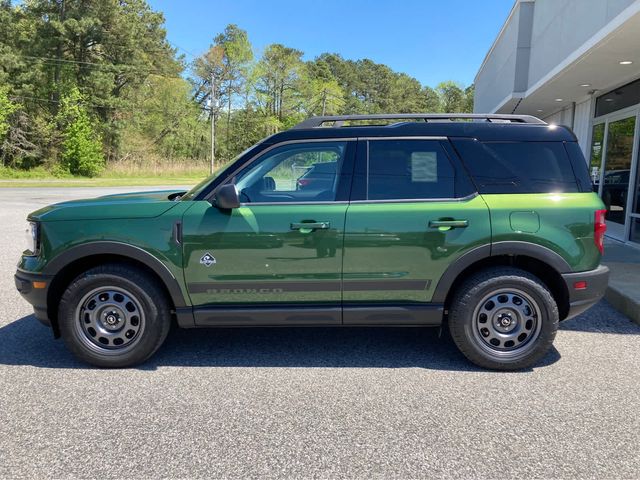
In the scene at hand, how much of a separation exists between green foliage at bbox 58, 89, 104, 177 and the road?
120 feet

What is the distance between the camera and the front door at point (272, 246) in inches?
144

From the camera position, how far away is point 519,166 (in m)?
3.79

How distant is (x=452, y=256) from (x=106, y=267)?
2720 millimetres

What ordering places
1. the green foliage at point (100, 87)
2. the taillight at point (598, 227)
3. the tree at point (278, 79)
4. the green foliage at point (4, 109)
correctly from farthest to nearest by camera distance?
the tree at point (278, 79)
the green foliage at point (100, 87)
the green foliage at point (4, 109)
the taillight at point (598, 227)

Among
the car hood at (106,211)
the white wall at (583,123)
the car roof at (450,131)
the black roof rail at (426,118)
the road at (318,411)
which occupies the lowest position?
the road at (318,411)

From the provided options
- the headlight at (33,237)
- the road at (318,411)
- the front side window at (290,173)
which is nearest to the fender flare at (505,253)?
the road at (318,411)

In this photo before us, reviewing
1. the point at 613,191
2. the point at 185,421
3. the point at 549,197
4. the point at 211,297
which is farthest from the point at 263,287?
the point at 613,191

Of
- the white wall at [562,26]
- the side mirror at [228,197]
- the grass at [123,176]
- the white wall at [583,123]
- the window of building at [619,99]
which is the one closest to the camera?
the side mirror at [228,197]

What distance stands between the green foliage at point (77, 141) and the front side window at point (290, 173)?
124 feet

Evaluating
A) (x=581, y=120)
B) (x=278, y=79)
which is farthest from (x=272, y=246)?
(x=278, y=79)

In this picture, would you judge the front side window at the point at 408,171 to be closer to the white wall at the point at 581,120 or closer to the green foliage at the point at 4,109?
the white wall at the point at 581,120

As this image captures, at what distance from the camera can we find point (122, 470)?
253 centimetres

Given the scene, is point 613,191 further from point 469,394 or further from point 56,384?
point 56,384

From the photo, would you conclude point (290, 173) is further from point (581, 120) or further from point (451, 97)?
point (451, 97)
